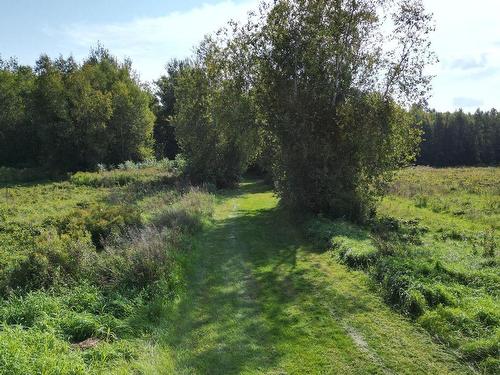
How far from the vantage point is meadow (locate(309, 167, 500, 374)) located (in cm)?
803

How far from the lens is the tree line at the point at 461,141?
332ft

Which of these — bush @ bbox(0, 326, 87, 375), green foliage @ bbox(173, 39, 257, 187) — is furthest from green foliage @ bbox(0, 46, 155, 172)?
bush @ bbox(0, 326, 87, 375)

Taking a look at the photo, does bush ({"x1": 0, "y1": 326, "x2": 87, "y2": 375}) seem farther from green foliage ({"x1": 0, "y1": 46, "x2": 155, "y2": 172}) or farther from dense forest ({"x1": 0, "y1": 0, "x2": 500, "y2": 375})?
green foliage ({"x1": 0, "y1": 46, "x2": 155, "y2": 172})

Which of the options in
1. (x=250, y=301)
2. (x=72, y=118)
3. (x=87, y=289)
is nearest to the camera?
(x=87, y=289)

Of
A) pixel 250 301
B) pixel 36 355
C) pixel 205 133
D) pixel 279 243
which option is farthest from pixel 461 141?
pixel 36 355

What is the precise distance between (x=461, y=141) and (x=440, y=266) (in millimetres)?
102976

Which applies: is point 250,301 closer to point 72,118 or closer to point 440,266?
point 440,266

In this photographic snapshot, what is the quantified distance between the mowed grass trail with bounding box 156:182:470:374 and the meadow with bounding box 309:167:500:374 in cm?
35

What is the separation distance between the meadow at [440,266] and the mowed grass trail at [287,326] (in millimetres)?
352

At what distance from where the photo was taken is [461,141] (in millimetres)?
102500

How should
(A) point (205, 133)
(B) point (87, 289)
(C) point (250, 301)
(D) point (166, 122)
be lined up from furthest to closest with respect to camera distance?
(D) point (166, 122) < (A) point (205, 133) < (C) point (250, 301) < (B) point (87, 289)

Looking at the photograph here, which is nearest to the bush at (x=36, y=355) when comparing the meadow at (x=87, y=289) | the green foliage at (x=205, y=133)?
the meadow at (x=87, y=289)

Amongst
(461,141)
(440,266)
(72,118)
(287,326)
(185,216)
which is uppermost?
(72,118)

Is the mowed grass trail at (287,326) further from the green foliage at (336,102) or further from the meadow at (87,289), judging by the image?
the green foliage at (336,102)
